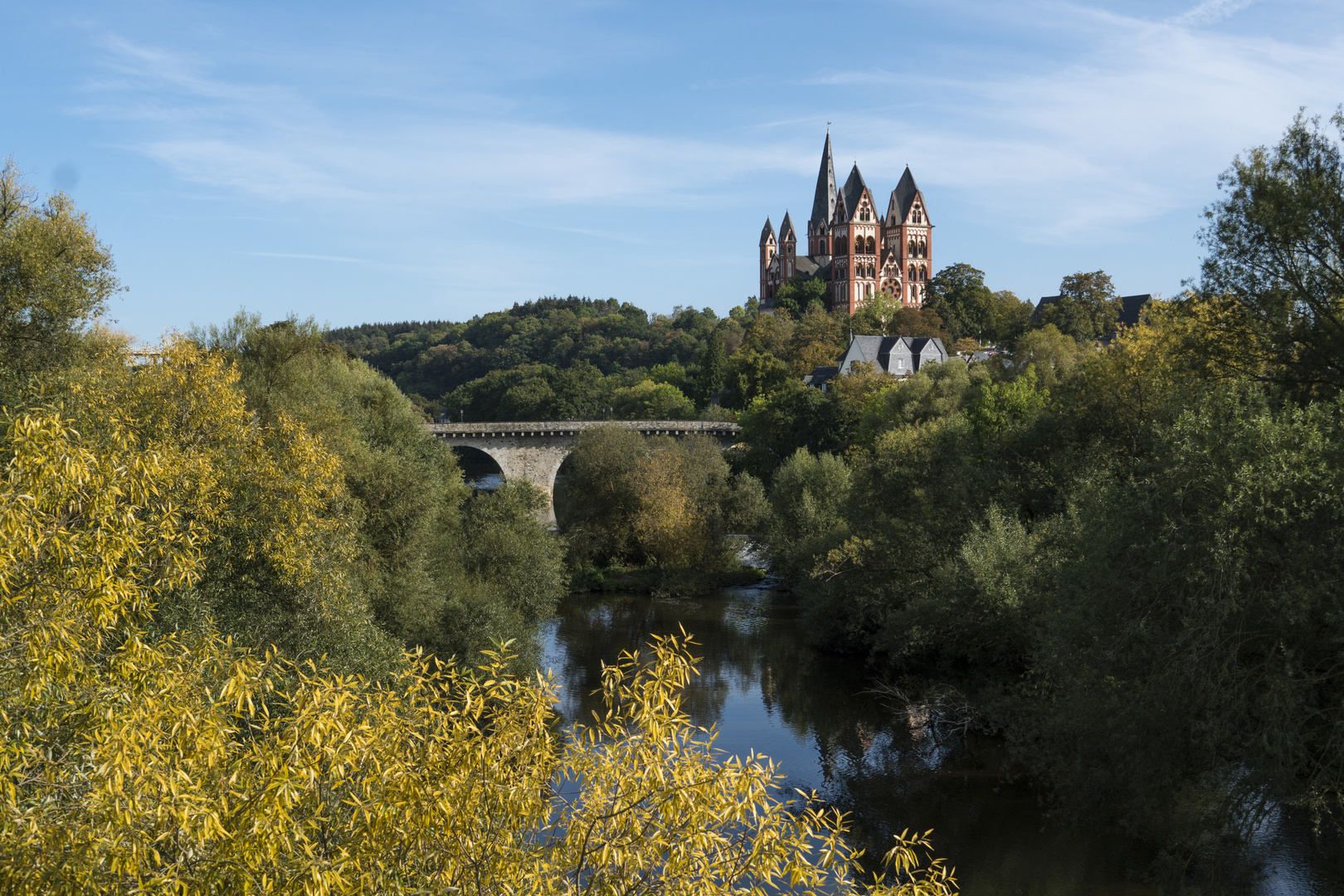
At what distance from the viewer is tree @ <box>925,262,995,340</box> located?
295 ft

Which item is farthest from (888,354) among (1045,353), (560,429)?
(560,429)

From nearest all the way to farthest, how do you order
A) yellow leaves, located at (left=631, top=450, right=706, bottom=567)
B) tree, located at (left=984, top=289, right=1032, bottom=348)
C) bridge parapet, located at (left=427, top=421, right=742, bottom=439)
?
yellow leaves, located at (left=631, top=450, right=706, bottom=567) → bridge parapet, located at (left=427, top=421, right=742, bottom=439) → tree, located at (left=984, top=289, right=1032, bottom=348)

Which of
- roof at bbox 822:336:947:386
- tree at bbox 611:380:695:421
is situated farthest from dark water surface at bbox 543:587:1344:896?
tree at bbox 611:380:695:421

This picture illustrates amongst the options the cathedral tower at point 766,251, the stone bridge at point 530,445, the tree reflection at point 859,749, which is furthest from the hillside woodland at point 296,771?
the cathedral tower at point 766,251

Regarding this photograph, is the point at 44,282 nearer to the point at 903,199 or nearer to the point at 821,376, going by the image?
the point at 821,376

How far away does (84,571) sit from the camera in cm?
718

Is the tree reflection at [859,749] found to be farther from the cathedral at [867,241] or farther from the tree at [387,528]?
the cathedral at [867,241]

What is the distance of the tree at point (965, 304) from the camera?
8981 centimetres

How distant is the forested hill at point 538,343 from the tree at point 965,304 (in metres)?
30.7

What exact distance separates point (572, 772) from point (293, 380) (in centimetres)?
2020

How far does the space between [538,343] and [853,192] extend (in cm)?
4580

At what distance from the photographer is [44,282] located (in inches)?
796

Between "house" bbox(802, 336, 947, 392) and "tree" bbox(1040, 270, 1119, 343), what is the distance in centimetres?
797

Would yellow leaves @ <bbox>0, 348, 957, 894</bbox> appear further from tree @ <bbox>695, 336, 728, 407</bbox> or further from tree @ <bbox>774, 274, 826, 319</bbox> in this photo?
tree @ <bbox>774, 274, 826, 319</bbox>
